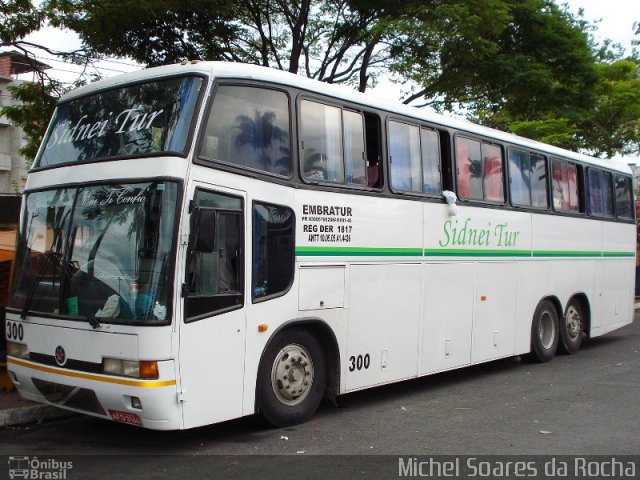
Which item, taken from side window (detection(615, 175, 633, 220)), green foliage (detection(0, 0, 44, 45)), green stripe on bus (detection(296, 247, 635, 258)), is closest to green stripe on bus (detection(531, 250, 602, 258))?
green stripe on bus (detection(296, 247, 635, 258))

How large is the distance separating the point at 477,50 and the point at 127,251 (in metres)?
10.3

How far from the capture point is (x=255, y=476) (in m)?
5.48

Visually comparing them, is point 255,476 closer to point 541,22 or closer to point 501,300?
point 501,300

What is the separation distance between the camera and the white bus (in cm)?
579

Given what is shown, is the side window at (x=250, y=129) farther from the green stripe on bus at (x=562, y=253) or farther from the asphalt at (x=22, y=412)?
the green stripe on bus at (x=562, y=253)

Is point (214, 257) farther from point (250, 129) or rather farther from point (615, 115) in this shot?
point (615, 115)

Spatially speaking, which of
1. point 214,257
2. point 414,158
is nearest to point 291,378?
point 214,257

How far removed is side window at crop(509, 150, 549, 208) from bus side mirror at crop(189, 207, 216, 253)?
235 inches

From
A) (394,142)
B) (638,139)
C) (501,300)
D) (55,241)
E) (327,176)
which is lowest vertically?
(501,300)

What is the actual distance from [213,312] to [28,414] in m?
2.75

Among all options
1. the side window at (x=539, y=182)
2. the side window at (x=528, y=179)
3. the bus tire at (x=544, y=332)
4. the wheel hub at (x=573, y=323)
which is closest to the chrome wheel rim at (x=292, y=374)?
the side window at (x=528, y=179)

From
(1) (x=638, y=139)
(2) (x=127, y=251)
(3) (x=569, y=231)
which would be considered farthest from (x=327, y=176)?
(1) (x=638, y=139)

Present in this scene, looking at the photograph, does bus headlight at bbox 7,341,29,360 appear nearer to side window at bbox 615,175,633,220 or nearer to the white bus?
the white bus

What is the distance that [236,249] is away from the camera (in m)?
6.33
